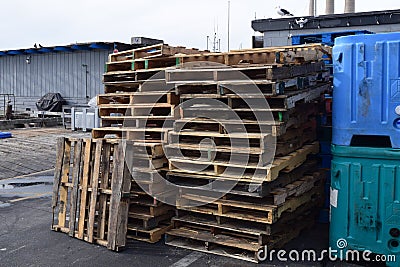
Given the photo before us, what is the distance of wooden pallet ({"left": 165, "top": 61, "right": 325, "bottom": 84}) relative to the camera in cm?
461

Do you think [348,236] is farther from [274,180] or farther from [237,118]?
[237,118]

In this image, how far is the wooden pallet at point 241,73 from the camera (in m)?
4.61

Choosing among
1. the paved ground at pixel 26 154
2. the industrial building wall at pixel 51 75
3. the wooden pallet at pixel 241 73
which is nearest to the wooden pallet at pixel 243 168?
the wooden pallet at pixel 241 73

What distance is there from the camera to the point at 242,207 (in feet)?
16.1

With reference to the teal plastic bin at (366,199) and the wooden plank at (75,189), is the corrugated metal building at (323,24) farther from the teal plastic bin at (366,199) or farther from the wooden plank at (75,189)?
the teal plastic bin at (366,199)

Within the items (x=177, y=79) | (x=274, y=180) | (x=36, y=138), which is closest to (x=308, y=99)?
(x=274, y=180)

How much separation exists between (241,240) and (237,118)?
1368 mm

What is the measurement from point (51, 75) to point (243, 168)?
78.0 feet

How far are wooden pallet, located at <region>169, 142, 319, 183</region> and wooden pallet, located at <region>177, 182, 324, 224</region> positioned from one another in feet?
1.09

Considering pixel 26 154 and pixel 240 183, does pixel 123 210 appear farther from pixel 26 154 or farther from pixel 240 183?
pixel 26 154

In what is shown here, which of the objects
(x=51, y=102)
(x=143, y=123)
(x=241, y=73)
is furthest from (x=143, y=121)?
(x=51, y=102)

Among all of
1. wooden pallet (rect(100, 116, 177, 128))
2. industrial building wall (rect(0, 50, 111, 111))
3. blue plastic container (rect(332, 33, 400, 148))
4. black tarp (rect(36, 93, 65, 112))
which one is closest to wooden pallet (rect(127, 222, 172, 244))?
wooden pallet (rect(100, 116, 177, 128))

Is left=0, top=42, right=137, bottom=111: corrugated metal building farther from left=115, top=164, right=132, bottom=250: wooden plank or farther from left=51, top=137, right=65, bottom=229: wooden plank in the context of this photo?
left=115, top=164, right=132, bottom=250: wooden plank

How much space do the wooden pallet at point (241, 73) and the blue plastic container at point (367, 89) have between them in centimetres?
50
